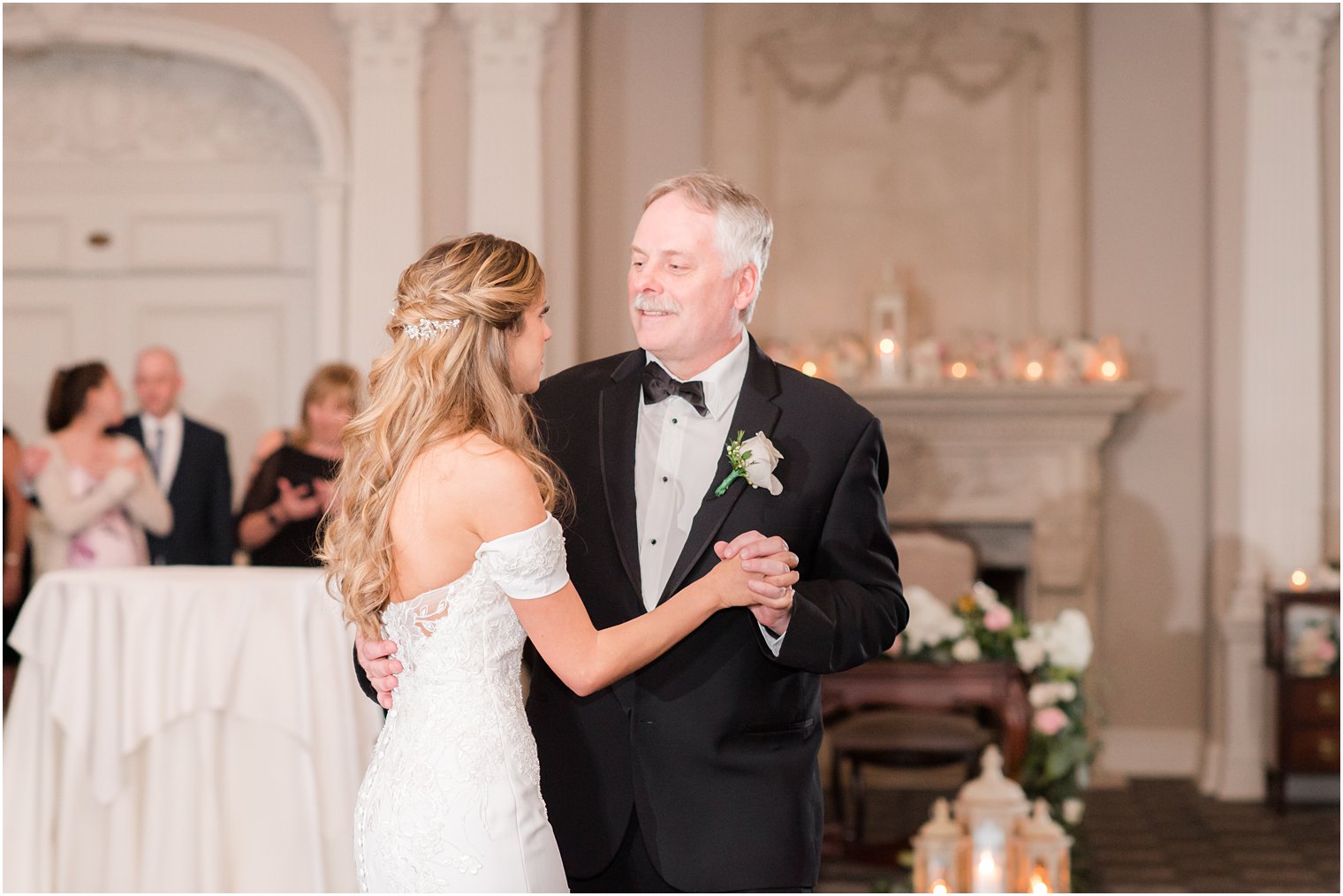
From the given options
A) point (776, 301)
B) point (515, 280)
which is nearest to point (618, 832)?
point (515, 280)

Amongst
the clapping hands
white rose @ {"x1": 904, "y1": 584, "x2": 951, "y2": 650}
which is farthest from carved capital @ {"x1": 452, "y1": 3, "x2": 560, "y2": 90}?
white rose @ {"x1": 904, "y1": 584, "x2": 951, "y2": 650}

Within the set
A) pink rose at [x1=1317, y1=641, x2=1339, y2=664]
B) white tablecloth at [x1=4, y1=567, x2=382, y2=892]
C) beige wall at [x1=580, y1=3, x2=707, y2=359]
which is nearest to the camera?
white tablecloth at [x1=4, y1=567, x2=382, y2=892]

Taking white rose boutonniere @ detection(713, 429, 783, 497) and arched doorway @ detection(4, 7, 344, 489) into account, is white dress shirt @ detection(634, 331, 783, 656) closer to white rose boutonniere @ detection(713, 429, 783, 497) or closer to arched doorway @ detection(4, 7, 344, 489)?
white rose boutonniere @ detection(713, 429, 783, 497)

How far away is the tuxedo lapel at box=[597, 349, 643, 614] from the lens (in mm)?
2193

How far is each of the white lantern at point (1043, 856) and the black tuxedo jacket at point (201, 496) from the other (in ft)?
9.98

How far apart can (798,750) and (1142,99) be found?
5.70 m

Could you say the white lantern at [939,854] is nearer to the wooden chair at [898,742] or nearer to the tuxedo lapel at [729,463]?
the wooden chair at [898,742]

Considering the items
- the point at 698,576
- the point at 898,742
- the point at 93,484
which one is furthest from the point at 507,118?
the point at 698,576

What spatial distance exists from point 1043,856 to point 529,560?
2.84 m

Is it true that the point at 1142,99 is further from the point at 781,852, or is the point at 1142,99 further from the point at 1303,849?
the point at 781,852

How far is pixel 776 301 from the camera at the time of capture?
7.10m

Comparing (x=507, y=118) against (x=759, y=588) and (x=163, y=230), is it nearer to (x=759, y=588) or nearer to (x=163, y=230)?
(x=163, y=230)

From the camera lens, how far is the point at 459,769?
2.03 metres

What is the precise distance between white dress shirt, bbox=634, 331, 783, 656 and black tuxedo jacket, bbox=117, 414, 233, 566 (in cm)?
341
